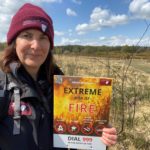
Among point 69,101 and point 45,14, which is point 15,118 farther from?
point 45,14

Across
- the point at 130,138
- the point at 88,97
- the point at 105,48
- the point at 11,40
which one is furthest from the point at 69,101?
the point at 130,138

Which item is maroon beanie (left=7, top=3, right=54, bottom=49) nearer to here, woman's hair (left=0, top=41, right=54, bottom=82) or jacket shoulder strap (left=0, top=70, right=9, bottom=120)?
woman's hair (left=0, top=41, right=54, bottom=82)

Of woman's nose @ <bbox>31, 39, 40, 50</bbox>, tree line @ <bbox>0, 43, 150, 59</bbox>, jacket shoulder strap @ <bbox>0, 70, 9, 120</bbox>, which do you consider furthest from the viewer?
tree line @ <bbox>0, 43, 150, 59</bbox>

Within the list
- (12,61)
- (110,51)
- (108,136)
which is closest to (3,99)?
(12,61)

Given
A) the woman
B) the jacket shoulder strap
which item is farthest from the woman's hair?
the jacket shoulder strap

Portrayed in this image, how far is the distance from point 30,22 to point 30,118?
54cm

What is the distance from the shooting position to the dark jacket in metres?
1.82

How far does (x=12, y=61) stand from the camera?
6.47 ft

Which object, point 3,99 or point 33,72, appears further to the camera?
point 33,72

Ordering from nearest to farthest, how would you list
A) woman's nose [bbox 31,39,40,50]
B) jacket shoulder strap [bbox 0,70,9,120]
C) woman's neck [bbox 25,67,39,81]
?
1. jacket shoulder strap [bbox 0,70,9,120]
2. woman's nose [bbox 31,39,40,50]
3. woman's neck [bbox 25,67,39,81]

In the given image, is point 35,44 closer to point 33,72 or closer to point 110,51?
point 33,72

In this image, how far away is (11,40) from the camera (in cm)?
198

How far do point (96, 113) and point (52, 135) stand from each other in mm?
293

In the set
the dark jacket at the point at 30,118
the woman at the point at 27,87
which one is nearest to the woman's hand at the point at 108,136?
the woman at the point at 27,87
